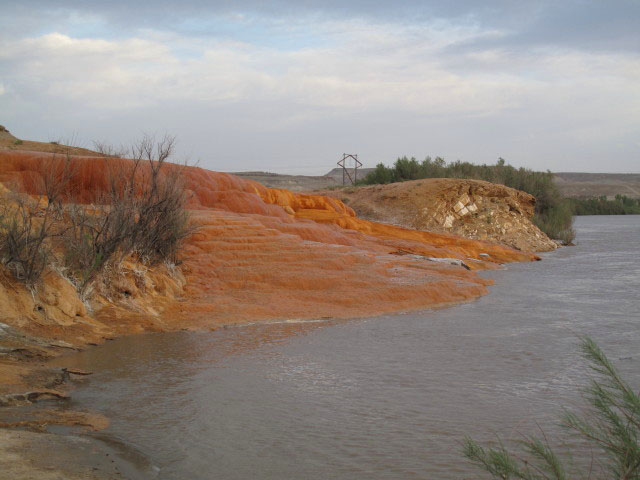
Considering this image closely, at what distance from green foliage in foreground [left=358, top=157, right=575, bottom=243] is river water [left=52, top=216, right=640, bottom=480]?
23156mm

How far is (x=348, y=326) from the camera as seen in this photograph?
440 inches

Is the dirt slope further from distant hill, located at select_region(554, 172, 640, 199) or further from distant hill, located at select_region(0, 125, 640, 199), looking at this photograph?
distant hill, located at select_region(554, 172, 640, 199)

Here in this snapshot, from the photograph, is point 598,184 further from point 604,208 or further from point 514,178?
point 514,178

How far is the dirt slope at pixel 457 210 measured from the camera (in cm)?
2755

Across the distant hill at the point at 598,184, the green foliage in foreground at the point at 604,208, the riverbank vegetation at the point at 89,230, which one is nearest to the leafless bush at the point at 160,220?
the riverbank vegetation at the point at 89,230

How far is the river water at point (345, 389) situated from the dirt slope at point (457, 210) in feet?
49.2

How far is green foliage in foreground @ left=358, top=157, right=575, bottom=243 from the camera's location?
34.6 meters

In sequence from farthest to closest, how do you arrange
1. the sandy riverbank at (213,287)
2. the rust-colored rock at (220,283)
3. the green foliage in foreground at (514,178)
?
the green foliage in foreground at (514,178) < the rust-colored rock at (220,283) < the sandy riverbank at (213,287)

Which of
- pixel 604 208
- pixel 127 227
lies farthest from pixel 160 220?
pixel 604 208

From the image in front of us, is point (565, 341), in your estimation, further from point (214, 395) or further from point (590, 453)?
point (214, 395)

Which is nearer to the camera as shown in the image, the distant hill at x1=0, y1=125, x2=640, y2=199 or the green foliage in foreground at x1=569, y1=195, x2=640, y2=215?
the distant hill at x1=0, y1=125, x2=640, y2=199

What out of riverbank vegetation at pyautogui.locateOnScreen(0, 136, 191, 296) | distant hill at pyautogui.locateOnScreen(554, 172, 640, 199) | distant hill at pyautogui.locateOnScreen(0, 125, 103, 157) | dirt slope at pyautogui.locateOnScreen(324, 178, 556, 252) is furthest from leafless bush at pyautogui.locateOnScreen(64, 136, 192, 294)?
distant hill at pyautogui.locateOnScreen(554, 172, 640, 199)

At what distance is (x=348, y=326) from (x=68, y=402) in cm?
553

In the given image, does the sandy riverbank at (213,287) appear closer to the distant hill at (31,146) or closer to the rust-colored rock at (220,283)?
the rust-colored rock at (220,283)
